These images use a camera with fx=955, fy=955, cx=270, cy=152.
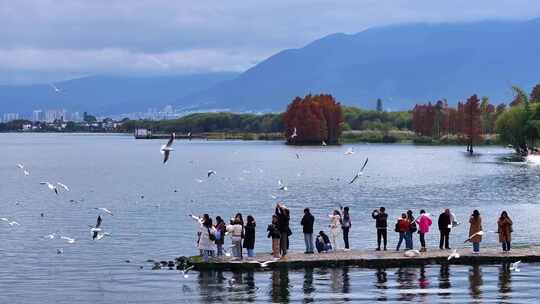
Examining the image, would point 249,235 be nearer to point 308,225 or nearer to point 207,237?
point 207,237

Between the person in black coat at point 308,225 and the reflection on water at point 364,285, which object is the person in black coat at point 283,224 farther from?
the reflection on water at point 364,285

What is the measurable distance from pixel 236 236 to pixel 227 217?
33.2 metres

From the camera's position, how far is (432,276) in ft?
137

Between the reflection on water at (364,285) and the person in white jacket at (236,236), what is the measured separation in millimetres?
1455

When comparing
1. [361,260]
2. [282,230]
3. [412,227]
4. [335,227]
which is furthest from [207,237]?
[412,227]

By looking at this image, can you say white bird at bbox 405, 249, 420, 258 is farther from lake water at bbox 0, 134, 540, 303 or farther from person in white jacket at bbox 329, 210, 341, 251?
person in white jacket at bbox 329, 210, 341, 251

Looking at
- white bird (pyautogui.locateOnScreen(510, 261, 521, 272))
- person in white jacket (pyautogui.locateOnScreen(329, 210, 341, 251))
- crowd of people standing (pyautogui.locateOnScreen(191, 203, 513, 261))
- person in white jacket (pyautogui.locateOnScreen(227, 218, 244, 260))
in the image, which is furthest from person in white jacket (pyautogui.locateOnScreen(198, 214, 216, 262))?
white bird (pyautogui.locateOnScreen(510, 261, 521, 272))

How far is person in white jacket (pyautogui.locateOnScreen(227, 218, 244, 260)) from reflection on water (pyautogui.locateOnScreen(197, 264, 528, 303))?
1.45 m

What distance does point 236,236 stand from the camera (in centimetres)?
4422

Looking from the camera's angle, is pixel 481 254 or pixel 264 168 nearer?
pixel 481 254

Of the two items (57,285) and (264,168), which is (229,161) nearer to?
(264,168)

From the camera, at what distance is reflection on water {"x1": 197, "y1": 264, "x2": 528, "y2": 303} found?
37.4 meters

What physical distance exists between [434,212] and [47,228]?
31.8m

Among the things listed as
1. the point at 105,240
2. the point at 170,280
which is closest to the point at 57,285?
the point at 170,280
